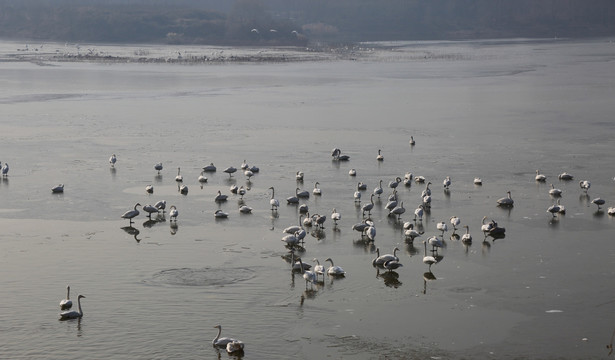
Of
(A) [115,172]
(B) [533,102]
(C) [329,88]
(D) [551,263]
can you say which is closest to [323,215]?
(D) [551,263]

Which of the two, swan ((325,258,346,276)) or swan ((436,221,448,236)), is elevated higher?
swan ((436,221,448,236))

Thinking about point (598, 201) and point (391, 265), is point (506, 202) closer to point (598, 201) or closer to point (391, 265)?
point (598, 201)

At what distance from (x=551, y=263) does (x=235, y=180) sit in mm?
14736

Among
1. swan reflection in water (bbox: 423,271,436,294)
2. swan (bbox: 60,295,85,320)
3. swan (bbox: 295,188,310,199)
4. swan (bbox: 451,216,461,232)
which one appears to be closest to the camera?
swan (bbox: 60,295,85,320)

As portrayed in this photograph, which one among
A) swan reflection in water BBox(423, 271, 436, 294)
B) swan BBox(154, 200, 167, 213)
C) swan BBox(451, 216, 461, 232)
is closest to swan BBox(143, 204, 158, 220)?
swan BBox(154, 200, 167, 213)

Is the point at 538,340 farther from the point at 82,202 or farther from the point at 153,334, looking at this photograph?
the point at 82,202

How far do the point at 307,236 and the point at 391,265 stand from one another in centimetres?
429

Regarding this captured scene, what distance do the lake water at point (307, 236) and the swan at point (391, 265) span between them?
0.22m

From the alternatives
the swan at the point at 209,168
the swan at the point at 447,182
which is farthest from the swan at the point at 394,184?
the swan at the point at 209,168

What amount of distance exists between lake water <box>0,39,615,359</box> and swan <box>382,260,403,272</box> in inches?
8.8

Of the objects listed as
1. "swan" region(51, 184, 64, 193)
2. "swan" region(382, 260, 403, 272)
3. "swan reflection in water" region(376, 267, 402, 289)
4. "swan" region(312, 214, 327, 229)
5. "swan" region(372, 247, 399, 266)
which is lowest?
"swan reflection in water" region(376, 267, 402, 289)

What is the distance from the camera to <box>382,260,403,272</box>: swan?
23.0 m

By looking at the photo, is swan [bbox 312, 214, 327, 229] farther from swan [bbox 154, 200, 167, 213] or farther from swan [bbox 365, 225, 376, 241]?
swan [bbox 154, 200, 167, 213]

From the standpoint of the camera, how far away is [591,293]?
2128 centimetres
